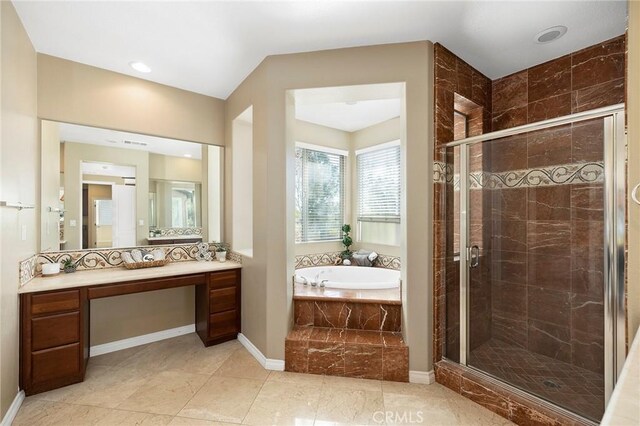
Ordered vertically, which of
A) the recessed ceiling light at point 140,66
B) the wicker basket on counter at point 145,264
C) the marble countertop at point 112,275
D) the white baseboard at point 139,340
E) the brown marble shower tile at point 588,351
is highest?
the recessed ceiling light at point 140,66

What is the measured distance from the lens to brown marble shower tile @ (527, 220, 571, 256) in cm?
213

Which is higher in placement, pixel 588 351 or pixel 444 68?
pixel 444 68

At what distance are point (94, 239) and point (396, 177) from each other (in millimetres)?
3373

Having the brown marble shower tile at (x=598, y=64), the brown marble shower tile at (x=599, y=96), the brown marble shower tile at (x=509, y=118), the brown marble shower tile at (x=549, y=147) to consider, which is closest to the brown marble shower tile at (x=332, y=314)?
the brown marble shower tile at (x=549, y=147)

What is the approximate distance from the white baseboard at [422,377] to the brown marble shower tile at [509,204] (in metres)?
1.37

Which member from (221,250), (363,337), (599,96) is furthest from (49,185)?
(599,96)

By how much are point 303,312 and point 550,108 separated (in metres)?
2.87

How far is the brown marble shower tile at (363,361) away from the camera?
2252 mm

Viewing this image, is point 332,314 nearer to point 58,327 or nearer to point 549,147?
point 58,327

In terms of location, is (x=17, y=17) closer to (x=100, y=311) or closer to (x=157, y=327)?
(x=100, y=311)

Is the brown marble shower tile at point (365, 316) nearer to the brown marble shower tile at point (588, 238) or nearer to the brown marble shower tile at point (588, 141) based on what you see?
the brown marble shower tile at point (588, 238)

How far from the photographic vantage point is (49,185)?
244 cm

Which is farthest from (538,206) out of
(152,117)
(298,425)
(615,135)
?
(152,117)

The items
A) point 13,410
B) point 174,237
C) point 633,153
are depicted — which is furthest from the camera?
point 174,237
